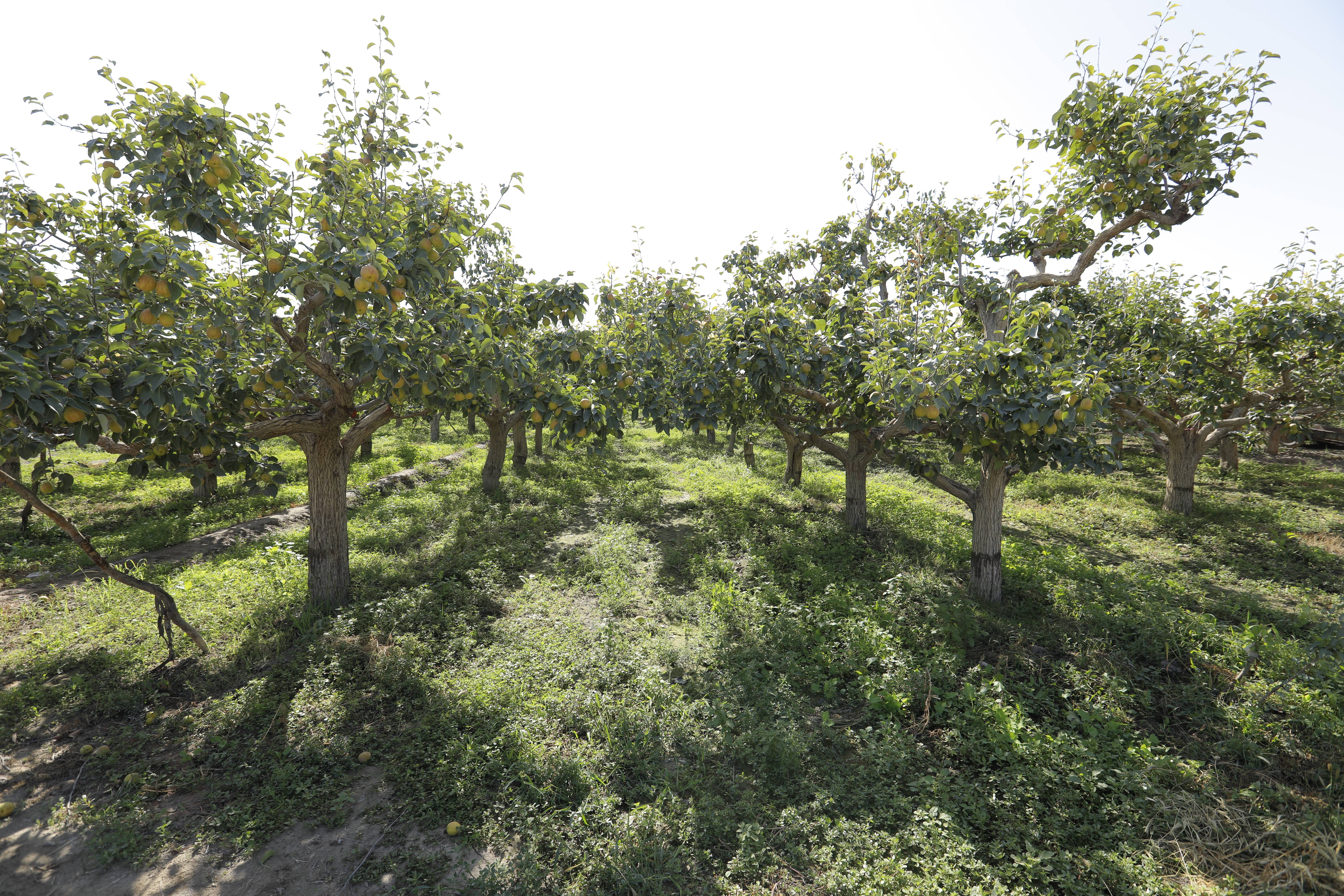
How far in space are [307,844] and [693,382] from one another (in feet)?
21.5

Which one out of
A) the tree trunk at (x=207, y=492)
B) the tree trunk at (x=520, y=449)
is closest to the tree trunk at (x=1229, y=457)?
the tree trunk at (x=520, y=449)

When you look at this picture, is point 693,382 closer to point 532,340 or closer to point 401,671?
point 532,340

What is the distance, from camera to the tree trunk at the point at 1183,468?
11453mm

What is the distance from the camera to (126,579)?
5.04 metres

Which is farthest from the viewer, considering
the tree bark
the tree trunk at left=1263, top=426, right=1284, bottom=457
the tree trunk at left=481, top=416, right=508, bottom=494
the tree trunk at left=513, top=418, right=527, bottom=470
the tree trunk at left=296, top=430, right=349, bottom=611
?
the tree trunk at left=1263, top=426, right=1284, bottom=457

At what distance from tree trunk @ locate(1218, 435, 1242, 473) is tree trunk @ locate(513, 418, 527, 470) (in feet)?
63.0

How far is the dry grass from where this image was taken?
11.2ft

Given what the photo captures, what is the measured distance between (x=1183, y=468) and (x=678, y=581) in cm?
1143

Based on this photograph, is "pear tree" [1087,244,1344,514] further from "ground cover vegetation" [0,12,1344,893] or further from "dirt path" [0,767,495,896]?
"dirt path" [0,767,495,896]

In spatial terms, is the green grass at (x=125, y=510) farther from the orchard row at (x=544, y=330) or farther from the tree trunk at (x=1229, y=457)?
the tree trunk at (x=1229, y=457)

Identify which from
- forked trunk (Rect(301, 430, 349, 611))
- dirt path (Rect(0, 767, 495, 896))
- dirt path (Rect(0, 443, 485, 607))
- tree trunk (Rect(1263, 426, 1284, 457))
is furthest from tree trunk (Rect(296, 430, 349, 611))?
tree trunk (Rect(1263, 426, 1284, 457))

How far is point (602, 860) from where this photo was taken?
3.64 m

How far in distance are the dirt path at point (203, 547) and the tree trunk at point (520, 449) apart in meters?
3.71

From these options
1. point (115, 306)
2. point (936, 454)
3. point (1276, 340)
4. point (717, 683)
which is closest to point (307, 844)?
point (717, 683)
